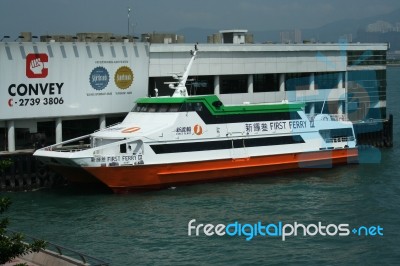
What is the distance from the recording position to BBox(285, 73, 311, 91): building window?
129 ft

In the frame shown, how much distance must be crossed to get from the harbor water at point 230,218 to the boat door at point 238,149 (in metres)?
1.19

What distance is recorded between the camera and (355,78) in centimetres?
4266

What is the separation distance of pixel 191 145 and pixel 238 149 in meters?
2.59

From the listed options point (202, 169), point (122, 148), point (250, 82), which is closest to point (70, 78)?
point (122, 148)

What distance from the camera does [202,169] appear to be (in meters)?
30.3

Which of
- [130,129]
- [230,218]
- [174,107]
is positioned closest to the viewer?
[230,218]

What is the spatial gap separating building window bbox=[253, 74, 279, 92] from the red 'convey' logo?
12.1m

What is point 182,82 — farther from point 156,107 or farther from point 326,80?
point 326,80

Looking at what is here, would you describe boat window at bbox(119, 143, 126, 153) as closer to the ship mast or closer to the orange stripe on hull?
the orange stripe on hull

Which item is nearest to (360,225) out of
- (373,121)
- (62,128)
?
(62,128)

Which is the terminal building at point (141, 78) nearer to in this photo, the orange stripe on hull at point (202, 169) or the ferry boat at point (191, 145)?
the ferry boat at point (191, 145)

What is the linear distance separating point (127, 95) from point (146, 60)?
196 cm

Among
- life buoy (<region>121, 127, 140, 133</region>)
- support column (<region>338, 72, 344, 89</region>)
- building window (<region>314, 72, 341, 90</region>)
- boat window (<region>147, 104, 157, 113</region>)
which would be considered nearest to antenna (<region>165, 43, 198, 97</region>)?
boat window (<region>147, 104, 157, 113</region>)

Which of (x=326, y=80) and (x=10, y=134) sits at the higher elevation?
(x=326, y=80)
